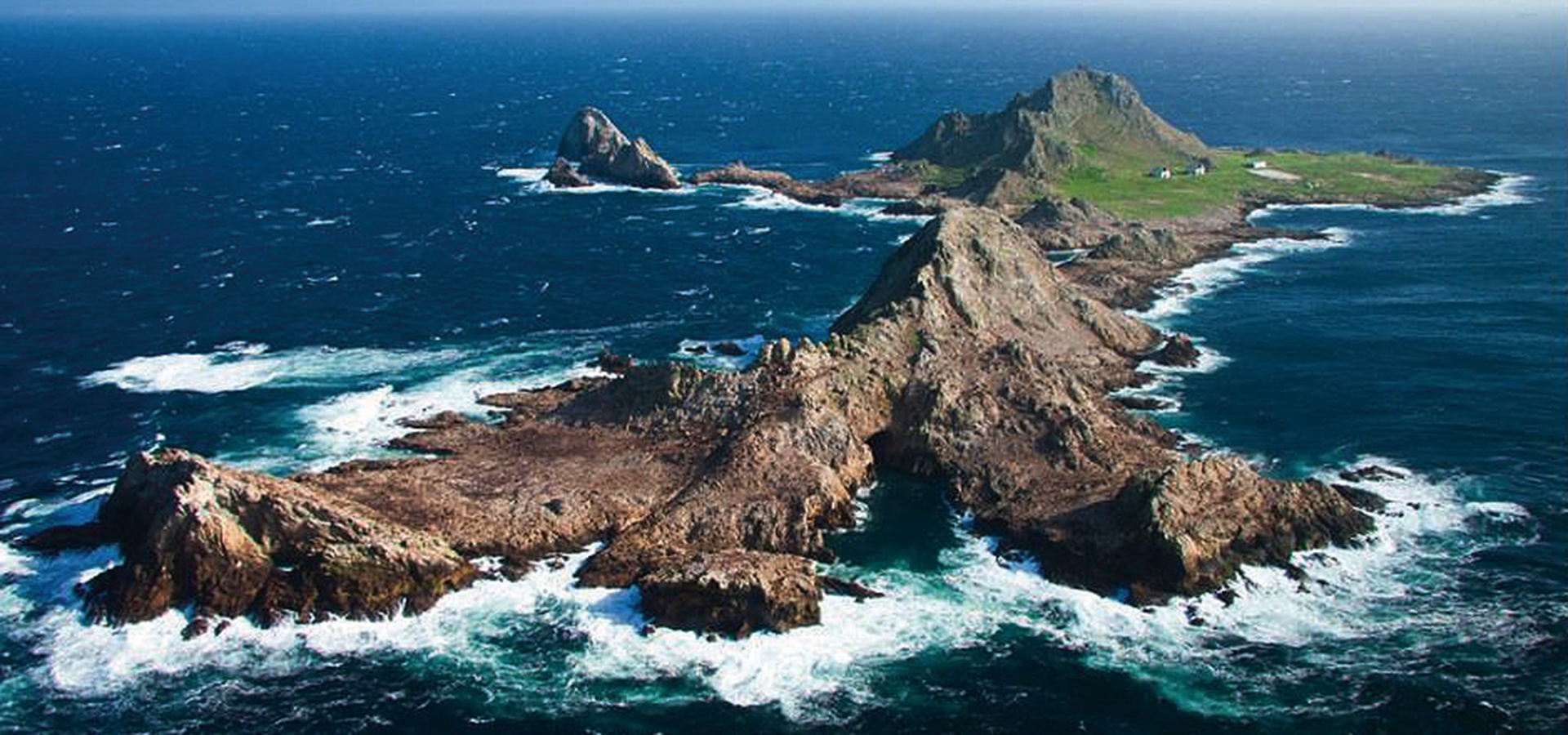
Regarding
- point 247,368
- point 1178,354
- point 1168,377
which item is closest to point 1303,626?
point 1168,377

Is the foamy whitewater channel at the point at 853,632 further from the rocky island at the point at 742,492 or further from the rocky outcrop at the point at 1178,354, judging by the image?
the rocky outcrop at the point at 1178,354

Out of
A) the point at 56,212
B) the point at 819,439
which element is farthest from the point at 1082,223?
the point at 56,212

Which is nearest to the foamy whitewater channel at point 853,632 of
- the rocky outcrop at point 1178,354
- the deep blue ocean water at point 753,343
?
the deep blue ocean water at point 753,343

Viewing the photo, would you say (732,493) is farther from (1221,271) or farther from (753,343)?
(1221,271)

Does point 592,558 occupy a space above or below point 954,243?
below

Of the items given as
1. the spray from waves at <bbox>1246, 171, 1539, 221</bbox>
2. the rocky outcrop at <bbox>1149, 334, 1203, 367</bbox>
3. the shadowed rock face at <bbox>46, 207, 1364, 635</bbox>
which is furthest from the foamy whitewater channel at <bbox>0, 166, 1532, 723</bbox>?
the spray from waves at <bbox>1246, 171, 1539, 221</bbox>

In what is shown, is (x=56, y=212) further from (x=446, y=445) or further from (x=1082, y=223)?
(x=1082, y=223)

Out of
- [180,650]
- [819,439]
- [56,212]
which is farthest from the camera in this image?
[56,212]

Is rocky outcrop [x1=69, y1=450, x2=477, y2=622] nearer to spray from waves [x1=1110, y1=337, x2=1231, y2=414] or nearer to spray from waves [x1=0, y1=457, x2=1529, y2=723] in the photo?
spray from waves [x1=0, y1=457, x2=1529, y2=723]
